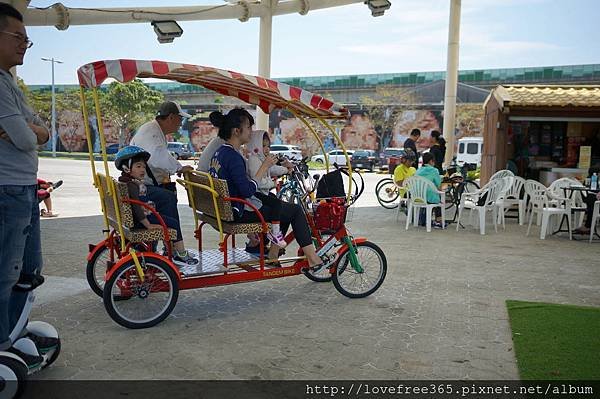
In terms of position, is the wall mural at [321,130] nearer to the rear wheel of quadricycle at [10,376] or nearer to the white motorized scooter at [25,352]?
the white motorized scooter at [25,352]

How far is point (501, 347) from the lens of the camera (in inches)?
165

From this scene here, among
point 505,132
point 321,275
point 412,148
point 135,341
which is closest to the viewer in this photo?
point 135,341

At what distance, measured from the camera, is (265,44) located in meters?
14.4

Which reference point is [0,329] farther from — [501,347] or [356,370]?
[501,347]

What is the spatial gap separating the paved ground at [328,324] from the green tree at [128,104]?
37.8m

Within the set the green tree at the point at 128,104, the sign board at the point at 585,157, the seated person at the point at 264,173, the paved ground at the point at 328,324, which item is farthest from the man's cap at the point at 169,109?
the green tree at the point at 128,104

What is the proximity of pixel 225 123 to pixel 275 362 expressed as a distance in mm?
2409

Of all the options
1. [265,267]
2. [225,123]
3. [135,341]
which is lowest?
[135,341]

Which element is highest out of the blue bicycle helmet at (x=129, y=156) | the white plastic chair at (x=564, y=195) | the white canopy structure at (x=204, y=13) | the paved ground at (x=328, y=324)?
the white canopy structure at (x=204, y=13)

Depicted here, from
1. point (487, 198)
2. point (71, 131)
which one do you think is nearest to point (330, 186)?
point (487, 198)

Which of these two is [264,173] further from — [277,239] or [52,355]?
[52,355]

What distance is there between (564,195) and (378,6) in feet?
20.3

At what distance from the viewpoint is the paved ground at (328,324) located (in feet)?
12.2

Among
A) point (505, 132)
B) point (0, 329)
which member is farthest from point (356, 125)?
point (0, 329)
